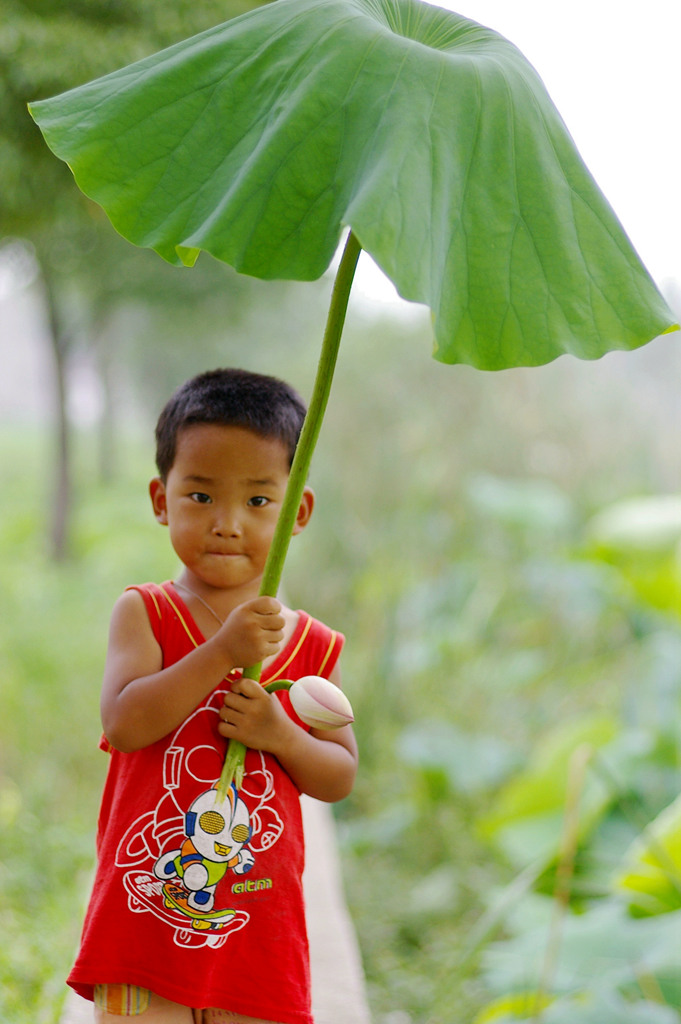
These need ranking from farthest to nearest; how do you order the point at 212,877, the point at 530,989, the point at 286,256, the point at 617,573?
the point at 617,573, the point at 530,989, the point at 212,877, the point at 286,256

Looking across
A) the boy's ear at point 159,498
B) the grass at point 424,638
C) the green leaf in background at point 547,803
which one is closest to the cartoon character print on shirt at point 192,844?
the boy's ear at point 159,498

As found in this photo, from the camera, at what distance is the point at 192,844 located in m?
0.83

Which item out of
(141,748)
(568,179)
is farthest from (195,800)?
(568,179)

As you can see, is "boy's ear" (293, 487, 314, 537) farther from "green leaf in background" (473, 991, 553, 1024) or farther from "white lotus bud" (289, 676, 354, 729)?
"green leaf in background" (473, 991, 553, 1024)

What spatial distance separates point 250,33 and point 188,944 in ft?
2.51

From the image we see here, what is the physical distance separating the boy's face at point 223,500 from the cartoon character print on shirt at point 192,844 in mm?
139

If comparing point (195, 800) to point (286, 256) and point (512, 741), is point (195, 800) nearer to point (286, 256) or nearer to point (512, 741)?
point (286, 256)

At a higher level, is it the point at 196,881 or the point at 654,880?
the point at 196,881

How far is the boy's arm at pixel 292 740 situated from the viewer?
2.70ft

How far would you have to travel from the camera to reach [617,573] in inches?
180

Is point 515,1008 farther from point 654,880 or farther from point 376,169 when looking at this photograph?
point 376,169

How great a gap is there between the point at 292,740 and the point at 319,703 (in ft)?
0.30

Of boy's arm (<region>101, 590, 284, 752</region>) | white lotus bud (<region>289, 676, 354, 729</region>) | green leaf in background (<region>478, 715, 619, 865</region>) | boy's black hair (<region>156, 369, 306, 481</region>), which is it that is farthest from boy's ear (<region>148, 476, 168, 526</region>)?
green leaf in background (<region>478, 715, 619, 865</region>)

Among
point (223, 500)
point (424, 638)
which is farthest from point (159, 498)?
point (424, 638)
